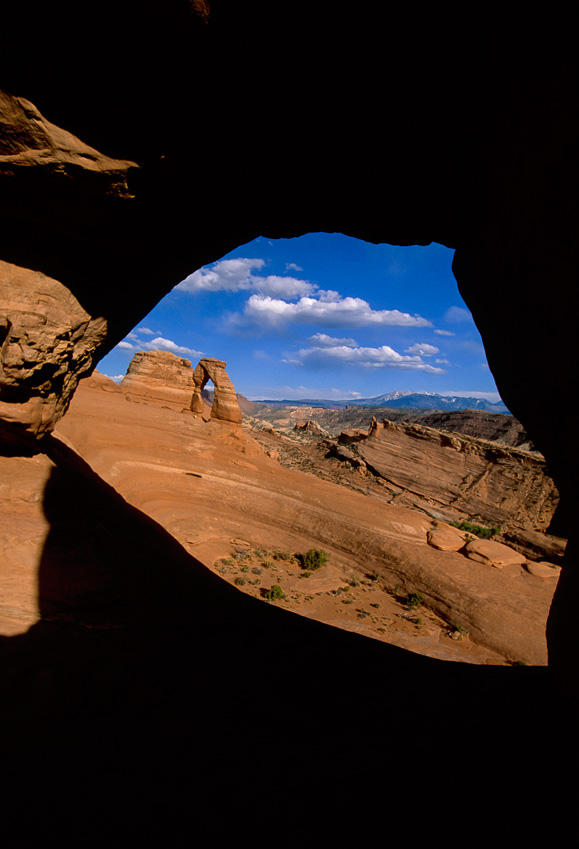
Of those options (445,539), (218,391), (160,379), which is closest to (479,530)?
(445,539)

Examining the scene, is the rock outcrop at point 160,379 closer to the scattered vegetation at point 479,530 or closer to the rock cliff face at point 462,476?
the rock cliff face at point 462,476

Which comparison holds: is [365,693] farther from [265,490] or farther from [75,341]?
[265,490]

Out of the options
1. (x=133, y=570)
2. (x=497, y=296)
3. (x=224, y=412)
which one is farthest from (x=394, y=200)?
(x=224, y=412)

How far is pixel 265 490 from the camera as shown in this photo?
14.4m

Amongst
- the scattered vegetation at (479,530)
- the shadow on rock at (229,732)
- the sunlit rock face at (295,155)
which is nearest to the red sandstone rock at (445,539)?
the scattered vegetation at (479,530)

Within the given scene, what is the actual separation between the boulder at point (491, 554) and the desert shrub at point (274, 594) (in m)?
7.35

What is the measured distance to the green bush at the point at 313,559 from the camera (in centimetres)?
1097

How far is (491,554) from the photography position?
39.7 feet

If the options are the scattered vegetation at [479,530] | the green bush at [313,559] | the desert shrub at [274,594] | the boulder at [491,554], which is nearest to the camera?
the desert shrub at [274,594]

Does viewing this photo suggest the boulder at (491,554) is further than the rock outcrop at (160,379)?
No

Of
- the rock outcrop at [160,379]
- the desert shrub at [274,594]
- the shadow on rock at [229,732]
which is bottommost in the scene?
the desert shrub at [274,594]

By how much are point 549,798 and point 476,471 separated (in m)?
21.9

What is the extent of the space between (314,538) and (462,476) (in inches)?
545

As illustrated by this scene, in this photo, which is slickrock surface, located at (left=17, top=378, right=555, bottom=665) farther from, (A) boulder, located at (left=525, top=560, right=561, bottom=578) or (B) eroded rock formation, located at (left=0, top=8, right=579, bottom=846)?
(B) eroded rock formation, located at (left=0, top=8, right=579, bottom=846)
